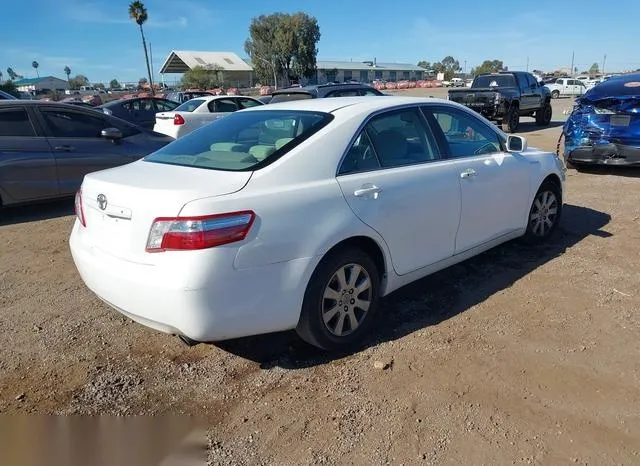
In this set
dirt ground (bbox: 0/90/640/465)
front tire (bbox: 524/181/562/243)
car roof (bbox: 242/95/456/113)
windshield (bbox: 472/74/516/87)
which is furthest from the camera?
windshield (bbox: 472/74/516/87)

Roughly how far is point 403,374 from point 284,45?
247 ft

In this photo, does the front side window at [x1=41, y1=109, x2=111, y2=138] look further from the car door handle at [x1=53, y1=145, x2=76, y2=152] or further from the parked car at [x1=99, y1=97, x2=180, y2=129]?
the parked car at [x1=99, y1=97, x2=180, y2=129]

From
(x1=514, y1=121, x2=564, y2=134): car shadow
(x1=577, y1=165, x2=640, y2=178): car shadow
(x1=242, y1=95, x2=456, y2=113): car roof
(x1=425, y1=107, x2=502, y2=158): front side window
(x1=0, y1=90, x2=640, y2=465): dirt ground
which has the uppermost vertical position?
(x1=242, y1=95, x2=456, y2=113): car roof

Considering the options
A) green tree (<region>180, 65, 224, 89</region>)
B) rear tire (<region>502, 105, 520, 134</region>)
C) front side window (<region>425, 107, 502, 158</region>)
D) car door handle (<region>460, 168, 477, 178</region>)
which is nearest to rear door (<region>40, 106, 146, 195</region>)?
front side window (<region>425, 107, 502, 158</region>)

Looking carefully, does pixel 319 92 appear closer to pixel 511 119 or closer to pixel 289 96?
pixel 289 96

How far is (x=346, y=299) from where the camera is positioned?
3.33 meters

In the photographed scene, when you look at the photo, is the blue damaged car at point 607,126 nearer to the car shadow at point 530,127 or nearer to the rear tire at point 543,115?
the car shadow at point 530,127

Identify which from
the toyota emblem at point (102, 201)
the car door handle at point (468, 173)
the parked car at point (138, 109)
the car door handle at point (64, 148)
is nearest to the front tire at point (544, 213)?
the car door handle at point (468, 173)

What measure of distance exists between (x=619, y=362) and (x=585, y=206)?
4157 mm

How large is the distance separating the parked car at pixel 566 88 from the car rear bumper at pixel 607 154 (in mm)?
35320

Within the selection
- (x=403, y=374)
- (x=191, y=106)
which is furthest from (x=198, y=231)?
(x=191, y=106)

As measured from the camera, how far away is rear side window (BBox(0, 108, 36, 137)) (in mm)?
6652

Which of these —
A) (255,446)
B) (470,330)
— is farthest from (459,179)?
(255,446)

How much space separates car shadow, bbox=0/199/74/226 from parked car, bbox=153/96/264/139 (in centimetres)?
453
